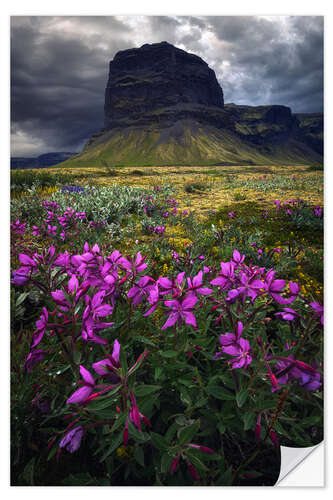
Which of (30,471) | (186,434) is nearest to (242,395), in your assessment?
(186,434)

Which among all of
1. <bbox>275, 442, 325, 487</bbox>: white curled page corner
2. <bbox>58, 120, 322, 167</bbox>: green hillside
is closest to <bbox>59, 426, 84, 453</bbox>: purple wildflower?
<bbox>275, 442, 325, 487</bbox>: white curled page corner

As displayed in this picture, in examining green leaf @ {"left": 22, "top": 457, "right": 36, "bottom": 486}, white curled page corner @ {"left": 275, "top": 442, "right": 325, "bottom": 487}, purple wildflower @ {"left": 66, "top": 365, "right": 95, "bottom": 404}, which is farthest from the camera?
white curled page corner @ {"left": 275, "top": 442, "right": 325, "bottom": 487}

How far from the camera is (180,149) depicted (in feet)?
486

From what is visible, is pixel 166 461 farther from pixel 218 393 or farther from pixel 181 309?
pixel 181 309

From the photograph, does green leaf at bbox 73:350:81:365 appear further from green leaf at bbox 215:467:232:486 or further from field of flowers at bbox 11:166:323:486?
green leaf at bbox 215:467:232:486

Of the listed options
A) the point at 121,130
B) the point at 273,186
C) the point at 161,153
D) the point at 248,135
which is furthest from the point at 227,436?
the point at 248,135

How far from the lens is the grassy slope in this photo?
14175cm

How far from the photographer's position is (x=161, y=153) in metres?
148

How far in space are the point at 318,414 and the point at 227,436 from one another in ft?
1.76

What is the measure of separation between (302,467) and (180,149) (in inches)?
6207

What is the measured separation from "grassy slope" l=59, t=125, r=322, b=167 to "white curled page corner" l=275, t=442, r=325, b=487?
462 ft

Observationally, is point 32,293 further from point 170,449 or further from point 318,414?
point 318,414

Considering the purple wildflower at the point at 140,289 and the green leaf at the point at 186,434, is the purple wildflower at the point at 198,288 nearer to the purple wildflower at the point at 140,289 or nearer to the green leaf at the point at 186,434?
the purple wildflower at the point at 140,289
